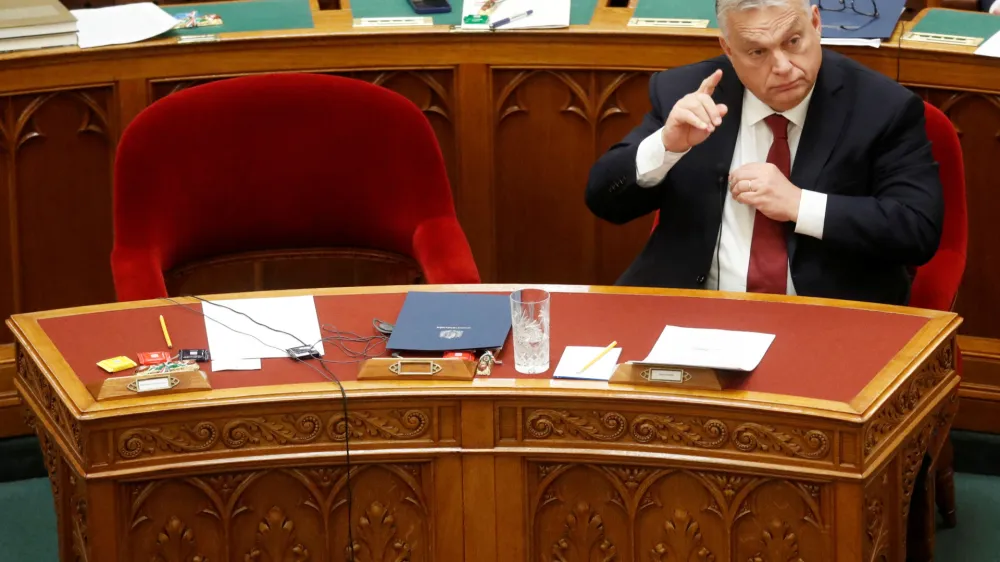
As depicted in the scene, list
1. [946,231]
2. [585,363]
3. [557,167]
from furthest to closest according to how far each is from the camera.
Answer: [557,167], [946,231], [585,363]

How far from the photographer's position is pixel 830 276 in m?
2.84

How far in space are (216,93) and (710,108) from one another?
Result: 1206 millimetres

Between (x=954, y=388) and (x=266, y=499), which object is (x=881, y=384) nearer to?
(x=954, y=388)

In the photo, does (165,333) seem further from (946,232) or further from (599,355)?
(946,232)

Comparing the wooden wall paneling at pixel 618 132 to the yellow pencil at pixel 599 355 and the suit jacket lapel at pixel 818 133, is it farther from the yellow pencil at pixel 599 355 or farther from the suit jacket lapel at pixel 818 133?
the yellow pencil at pixel 599 355

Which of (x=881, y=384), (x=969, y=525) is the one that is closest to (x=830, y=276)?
(x=881, y=384)

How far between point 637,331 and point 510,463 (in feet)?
1.23

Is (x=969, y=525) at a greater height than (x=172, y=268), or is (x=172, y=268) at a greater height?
(x=172, y=268)

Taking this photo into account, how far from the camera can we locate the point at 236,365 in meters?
2.42

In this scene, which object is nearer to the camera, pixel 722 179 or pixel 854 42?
pixel 722 179

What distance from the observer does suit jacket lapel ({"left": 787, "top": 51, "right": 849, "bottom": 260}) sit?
9.32 feet

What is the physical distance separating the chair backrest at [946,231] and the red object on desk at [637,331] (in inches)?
19.4

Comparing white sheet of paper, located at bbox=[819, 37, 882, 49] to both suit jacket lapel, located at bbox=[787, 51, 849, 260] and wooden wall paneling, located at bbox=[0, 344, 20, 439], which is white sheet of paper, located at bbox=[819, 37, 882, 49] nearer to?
suit jacket lapel, located at bbox=[787, 51, 849, 260]

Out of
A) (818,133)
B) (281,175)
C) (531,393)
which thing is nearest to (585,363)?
(531,393)
